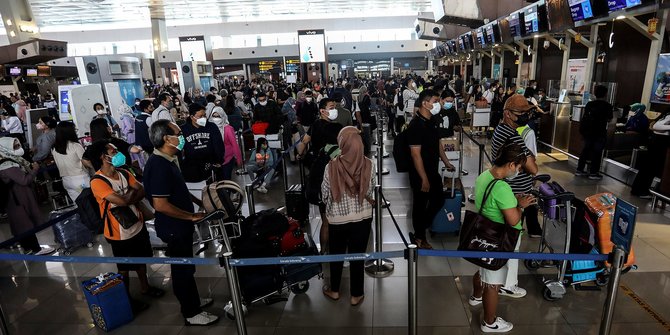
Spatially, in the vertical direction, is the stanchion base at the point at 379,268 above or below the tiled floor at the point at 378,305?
above

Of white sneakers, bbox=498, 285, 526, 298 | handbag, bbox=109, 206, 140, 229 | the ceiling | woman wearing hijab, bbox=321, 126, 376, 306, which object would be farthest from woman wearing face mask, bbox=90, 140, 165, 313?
the ceiling

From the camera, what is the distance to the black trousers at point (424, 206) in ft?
14.9

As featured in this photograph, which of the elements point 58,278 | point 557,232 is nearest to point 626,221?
point 557,232

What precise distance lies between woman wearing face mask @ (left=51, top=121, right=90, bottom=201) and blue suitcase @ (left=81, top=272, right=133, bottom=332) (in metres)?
2.34

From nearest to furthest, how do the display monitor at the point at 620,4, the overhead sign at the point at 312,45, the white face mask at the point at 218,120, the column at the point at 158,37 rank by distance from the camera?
the display monitor at the point at 620,4, the white face mask at the point at 218,120, the overhead sign at the point at 312,45, the column at the point at 158,37

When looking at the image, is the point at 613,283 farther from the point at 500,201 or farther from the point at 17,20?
the point at 17,20

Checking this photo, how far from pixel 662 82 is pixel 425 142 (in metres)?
7.61

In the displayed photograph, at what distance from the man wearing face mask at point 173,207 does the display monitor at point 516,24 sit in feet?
36.4

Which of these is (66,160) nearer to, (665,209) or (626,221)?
(626,221)

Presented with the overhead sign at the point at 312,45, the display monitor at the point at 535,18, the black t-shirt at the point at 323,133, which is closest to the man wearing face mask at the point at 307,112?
the black t-shirt at the point at 323,133

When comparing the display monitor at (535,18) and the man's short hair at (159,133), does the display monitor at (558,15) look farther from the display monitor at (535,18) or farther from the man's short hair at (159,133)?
the man's short hair at (159,133)

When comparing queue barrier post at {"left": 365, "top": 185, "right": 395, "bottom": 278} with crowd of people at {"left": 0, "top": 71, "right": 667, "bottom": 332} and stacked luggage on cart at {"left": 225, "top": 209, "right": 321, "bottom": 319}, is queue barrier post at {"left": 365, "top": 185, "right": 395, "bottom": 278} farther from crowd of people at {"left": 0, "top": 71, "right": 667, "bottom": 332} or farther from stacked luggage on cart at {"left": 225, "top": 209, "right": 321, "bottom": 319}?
stacked luggage on cart at {"left": 225, "top": 209, "right": 321, "bottom": 319}

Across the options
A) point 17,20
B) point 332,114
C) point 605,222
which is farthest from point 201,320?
point 17,20

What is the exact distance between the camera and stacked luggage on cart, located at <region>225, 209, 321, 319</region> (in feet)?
11.5
